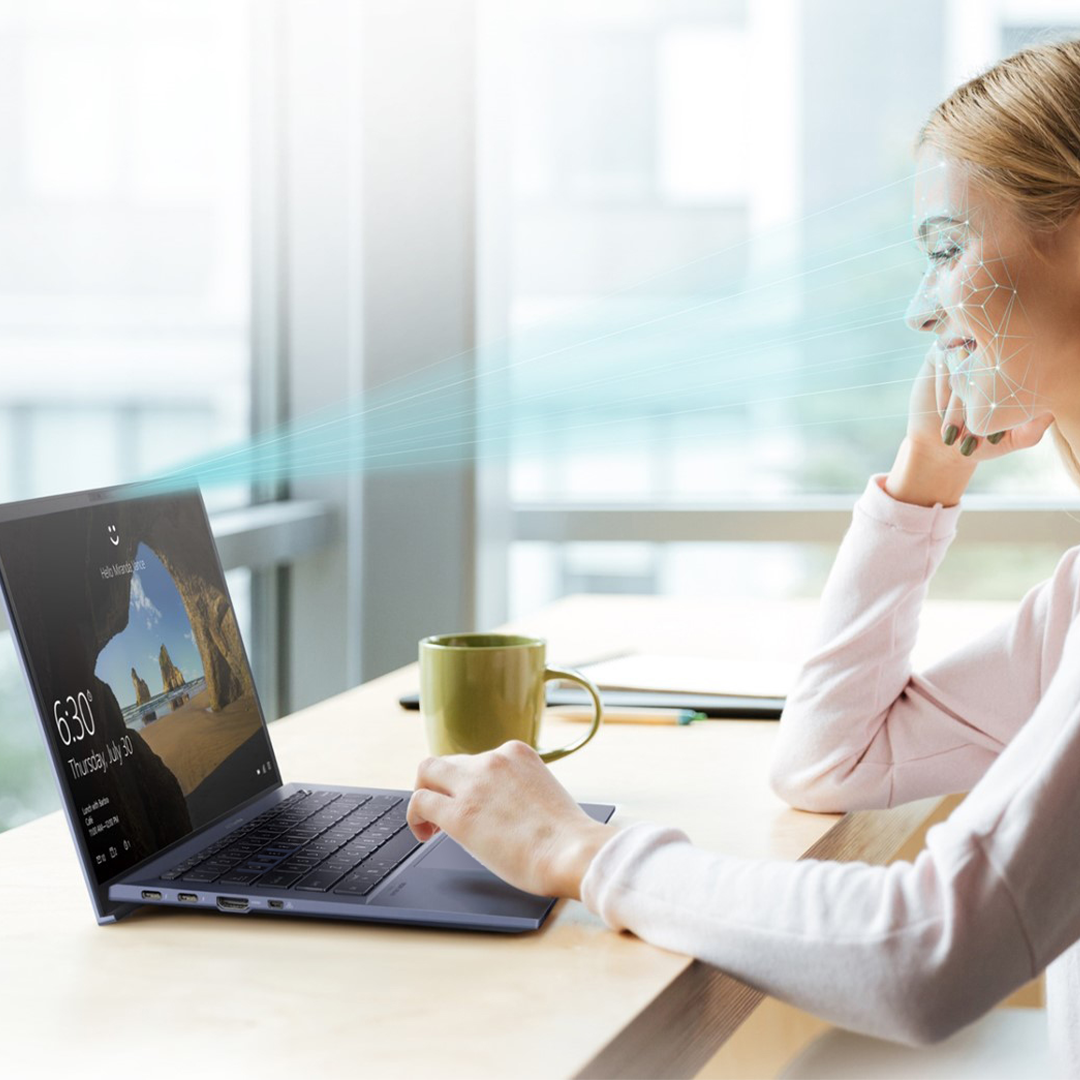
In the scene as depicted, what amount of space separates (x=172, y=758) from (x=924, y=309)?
0.63 m

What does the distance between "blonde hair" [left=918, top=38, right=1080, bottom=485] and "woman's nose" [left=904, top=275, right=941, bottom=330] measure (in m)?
0.09

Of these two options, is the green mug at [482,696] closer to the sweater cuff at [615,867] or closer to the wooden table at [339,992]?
the wooden table at [339,992]

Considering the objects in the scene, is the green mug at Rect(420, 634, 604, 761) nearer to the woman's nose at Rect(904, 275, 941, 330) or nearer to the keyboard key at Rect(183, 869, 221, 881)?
the keyboard key at Rect(183, 869, 221, 881)

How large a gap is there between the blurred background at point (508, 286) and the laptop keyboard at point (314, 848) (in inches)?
50.5

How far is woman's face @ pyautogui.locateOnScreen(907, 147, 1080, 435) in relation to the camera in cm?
93

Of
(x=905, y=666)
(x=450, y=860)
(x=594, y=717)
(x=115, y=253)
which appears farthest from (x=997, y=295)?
(x=115, y=253)

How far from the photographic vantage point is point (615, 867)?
73 cm

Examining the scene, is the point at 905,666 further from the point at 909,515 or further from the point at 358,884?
the point at 358,884

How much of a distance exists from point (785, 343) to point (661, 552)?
1.99 feet

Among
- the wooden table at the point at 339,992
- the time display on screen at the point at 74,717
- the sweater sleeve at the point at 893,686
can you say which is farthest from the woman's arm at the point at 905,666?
the time display on screen at the point at 74,717

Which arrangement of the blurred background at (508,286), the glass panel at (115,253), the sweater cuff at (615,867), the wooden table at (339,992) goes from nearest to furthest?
the wooden table at (339,992) → the sweater cuff at (615,867) → the glass panel at (115,253) → the blurred background at (508,286)

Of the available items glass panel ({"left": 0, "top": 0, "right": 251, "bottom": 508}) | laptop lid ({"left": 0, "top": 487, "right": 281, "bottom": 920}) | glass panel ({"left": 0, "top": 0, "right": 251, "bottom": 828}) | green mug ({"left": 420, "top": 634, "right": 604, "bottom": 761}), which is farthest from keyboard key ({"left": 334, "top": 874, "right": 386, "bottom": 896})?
glass panel ({"left": 0, "top": 0, "right": 251, "bottom": 508})
